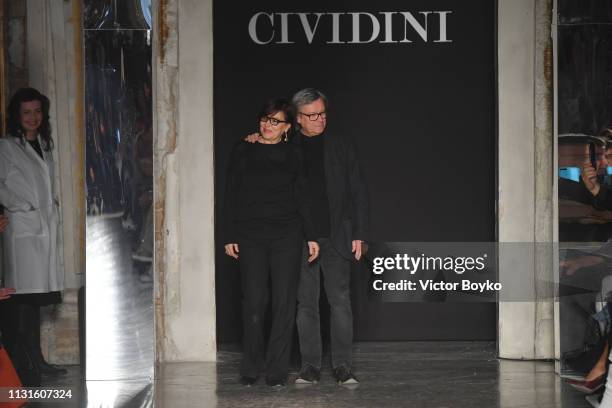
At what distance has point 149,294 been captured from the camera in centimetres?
530

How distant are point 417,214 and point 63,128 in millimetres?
3378

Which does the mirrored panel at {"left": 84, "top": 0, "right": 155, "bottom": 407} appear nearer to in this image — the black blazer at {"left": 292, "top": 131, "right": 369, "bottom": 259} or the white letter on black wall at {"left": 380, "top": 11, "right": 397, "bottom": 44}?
the black blazer at {"left": 292, "top": 131, "right": 369, "bottom": 259}

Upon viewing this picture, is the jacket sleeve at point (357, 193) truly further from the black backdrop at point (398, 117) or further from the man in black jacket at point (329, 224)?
the black backdrop at point (398, 117)

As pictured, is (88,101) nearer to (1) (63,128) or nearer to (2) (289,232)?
(1) (63,128)

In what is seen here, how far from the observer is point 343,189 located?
662 centimetres

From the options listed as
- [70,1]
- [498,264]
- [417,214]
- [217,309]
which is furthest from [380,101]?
[70,1]

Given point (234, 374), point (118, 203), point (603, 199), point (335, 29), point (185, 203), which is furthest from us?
point (335, 29)

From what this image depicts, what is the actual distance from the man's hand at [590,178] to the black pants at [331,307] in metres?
1.58

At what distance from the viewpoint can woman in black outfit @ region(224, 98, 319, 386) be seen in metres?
6.43

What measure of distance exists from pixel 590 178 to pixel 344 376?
194 cm

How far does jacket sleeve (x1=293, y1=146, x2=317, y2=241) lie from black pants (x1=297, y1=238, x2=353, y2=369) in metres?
0.15

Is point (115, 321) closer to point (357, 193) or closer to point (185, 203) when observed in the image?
point (357, 193)

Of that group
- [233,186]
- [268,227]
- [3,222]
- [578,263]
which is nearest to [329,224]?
[268,227]

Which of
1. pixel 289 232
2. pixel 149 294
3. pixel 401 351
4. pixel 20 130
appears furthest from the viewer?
pixel 401 351
